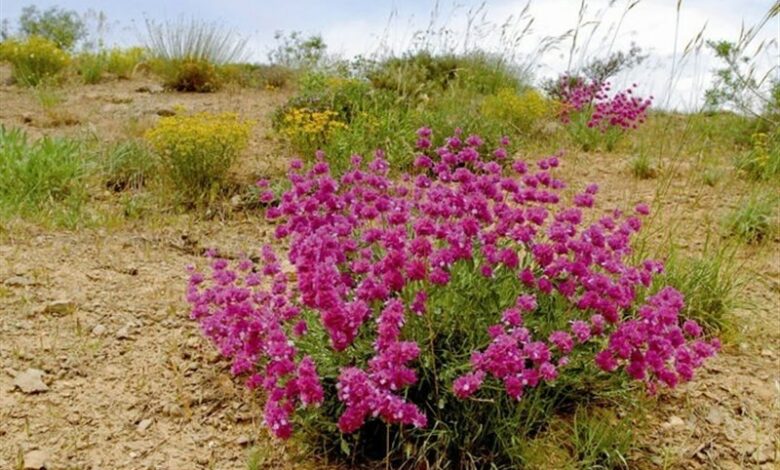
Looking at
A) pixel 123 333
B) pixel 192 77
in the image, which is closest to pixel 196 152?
pixel 123 333

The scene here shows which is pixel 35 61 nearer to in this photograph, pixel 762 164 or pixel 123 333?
pixel 123 333

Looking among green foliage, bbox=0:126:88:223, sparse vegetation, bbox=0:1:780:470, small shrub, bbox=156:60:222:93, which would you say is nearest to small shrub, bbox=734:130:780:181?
sparse vegetation, bbox=0:1:780:470

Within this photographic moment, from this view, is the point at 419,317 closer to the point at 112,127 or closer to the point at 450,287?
the point at 450,287

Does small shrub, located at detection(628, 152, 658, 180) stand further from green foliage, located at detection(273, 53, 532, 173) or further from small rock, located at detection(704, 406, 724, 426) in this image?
small rock, located at detection(704, 406, 724, 426)

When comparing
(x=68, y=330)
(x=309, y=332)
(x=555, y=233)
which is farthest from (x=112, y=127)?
(x=555, y=233)

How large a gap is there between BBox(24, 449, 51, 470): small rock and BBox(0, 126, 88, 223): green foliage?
86.9 inches

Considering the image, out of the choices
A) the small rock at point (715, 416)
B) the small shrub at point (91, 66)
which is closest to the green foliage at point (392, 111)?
the small rock at point (715, 416)

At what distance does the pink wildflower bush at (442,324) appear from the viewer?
6.61ft

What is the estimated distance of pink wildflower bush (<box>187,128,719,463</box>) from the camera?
2016 mm

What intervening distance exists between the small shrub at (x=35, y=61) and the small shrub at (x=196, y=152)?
6.33 m

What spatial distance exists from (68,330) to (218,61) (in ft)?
28.7

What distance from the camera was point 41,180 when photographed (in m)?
4.82

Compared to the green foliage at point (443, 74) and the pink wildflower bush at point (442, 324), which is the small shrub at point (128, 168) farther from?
the green foliage at point (443, 74)

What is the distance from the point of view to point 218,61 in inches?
439
